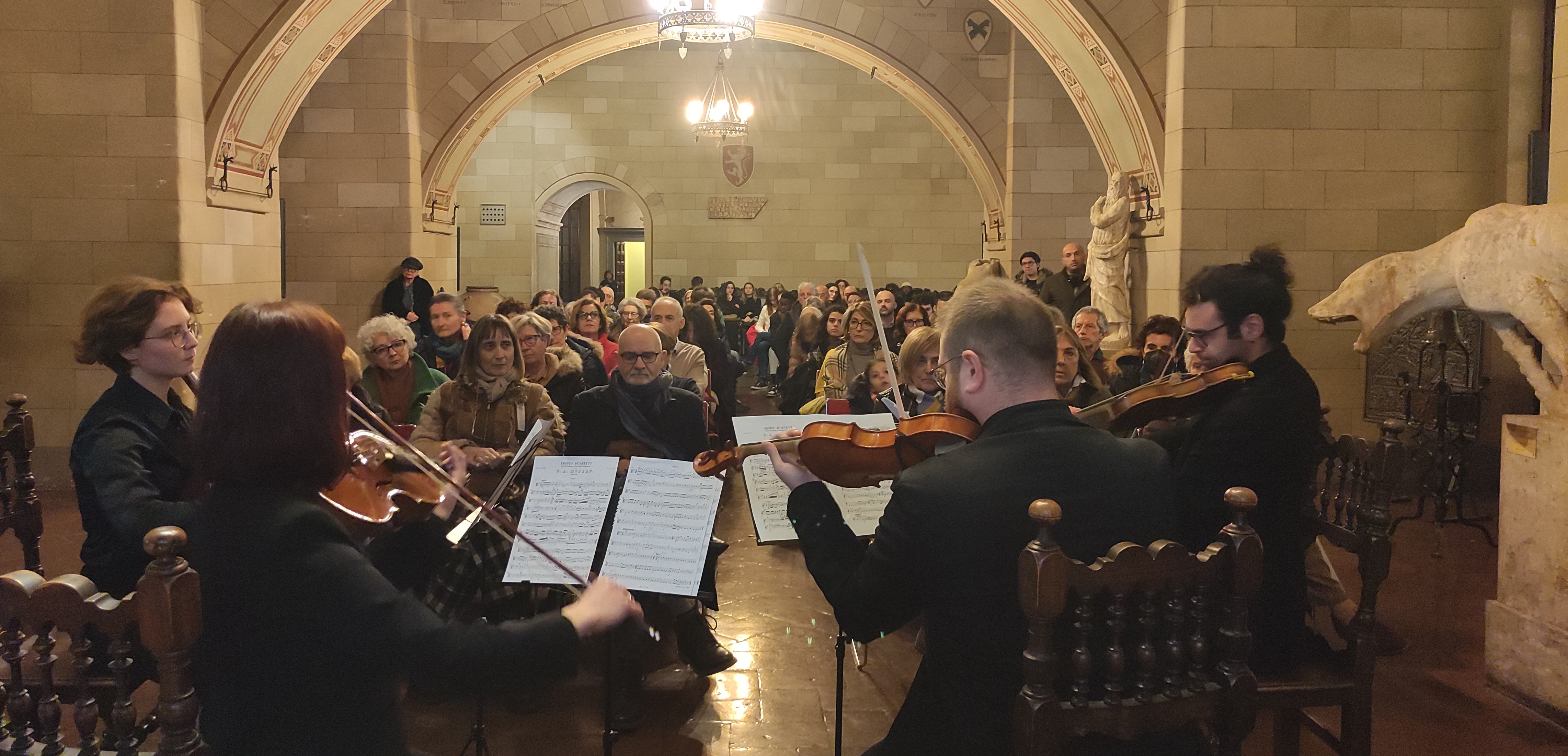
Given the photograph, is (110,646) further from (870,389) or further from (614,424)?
(870,389)

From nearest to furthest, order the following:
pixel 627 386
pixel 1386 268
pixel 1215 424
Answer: pixel 1215 424, pixel 627 386, pixel 1386 268

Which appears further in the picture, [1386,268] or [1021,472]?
[1386,268]

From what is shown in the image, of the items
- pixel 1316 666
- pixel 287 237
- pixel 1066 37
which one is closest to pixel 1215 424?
pixel 1316 666

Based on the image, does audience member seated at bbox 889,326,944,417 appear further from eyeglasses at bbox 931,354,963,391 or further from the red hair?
the red hair

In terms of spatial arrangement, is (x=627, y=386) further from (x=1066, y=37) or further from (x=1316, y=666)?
(x=1066, y=37)

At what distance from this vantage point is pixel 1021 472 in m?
1.46

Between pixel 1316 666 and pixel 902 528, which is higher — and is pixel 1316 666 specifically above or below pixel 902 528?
below

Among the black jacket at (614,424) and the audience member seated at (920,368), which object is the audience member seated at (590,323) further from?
the audience member seated at (920,368)

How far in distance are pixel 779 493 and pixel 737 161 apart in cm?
1276

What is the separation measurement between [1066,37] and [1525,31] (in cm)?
257

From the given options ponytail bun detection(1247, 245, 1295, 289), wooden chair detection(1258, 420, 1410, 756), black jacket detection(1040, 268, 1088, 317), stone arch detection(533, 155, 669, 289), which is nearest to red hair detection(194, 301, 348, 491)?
wooden chair detection(1258, 420, 1410, 756)

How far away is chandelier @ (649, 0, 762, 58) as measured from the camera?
8102 mm

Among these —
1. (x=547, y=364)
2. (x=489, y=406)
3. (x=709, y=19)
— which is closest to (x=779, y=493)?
(x=489, y=406)

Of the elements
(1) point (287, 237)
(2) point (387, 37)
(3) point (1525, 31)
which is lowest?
(1) point (287, 237)
